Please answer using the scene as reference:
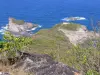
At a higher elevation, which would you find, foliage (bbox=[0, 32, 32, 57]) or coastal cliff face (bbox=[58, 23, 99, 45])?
foliage (bbox=[0, 32, 32, 57])

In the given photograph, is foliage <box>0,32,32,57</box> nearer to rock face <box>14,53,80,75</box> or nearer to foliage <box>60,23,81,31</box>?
rock face <box>14,53,80,75</box>

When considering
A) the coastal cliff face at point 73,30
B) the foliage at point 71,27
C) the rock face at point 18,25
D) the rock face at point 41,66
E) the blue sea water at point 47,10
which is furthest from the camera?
the blue sea water at point 47,10

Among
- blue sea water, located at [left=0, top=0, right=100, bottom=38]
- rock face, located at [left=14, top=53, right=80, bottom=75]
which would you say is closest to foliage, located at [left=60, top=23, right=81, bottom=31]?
blue sea water, located at [left=0, top=0, right=100, bottom=38]

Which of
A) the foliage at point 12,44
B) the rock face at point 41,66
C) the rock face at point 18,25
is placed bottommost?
the rock face at point 18,25

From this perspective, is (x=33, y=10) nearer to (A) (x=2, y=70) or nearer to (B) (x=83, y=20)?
(B) (x=83, y=20)

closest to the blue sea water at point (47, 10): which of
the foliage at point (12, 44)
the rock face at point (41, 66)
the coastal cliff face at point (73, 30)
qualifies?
the coastal cliff face at point (73, 30)

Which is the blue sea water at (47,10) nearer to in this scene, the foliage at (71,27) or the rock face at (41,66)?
the foliage at (71,27)

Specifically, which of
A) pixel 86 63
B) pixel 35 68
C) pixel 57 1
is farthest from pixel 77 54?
pixel 57 1
